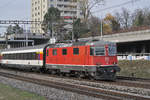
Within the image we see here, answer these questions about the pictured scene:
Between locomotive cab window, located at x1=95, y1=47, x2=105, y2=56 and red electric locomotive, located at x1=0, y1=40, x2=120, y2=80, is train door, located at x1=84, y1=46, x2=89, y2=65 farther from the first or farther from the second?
locomotive cab window, located at x1=95, y1=47, x2=105, y2=56

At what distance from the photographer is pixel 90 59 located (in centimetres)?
1817

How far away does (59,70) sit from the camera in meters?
22.1

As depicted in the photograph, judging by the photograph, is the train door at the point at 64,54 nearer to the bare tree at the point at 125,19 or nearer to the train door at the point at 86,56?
the train door at the point at 86,56

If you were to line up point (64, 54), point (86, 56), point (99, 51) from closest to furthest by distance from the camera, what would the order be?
point (99, 51), point (86, 56), point (64, 54)

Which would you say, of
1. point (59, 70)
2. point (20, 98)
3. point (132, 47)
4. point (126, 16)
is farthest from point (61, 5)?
point (20, 98)

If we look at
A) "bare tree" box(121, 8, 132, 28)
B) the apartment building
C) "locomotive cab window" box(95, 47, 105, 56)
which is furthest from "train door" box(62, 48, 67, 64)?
the apartment building

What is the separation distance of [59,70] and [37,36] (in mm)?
60756

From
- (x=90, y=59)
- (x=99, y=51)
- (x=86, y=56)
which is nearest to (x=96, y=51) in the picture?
(x=99, y=51)

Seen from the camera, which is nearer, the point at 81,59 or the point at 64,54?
the point at 81,59

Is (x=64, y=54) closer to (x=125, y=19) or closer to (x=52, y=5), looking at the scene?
(x=125, y=19)

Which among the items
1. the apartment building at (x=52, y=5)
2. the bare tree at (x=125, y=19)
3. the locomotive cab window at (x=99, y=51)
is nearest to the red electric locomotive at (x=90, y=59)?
the locomotive cab window at (x=99, y=51)

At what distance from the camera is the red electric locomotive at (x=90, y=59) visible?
17.9m

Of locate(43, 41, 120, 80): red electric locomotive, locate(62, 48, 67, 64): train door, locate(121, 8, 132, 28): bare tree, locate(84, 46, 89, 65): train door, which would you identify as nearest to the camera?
locate(43, 41, 120, 80): red electric locomotive

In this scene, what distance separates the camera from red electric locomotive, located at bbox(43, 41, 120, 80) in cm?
1789
